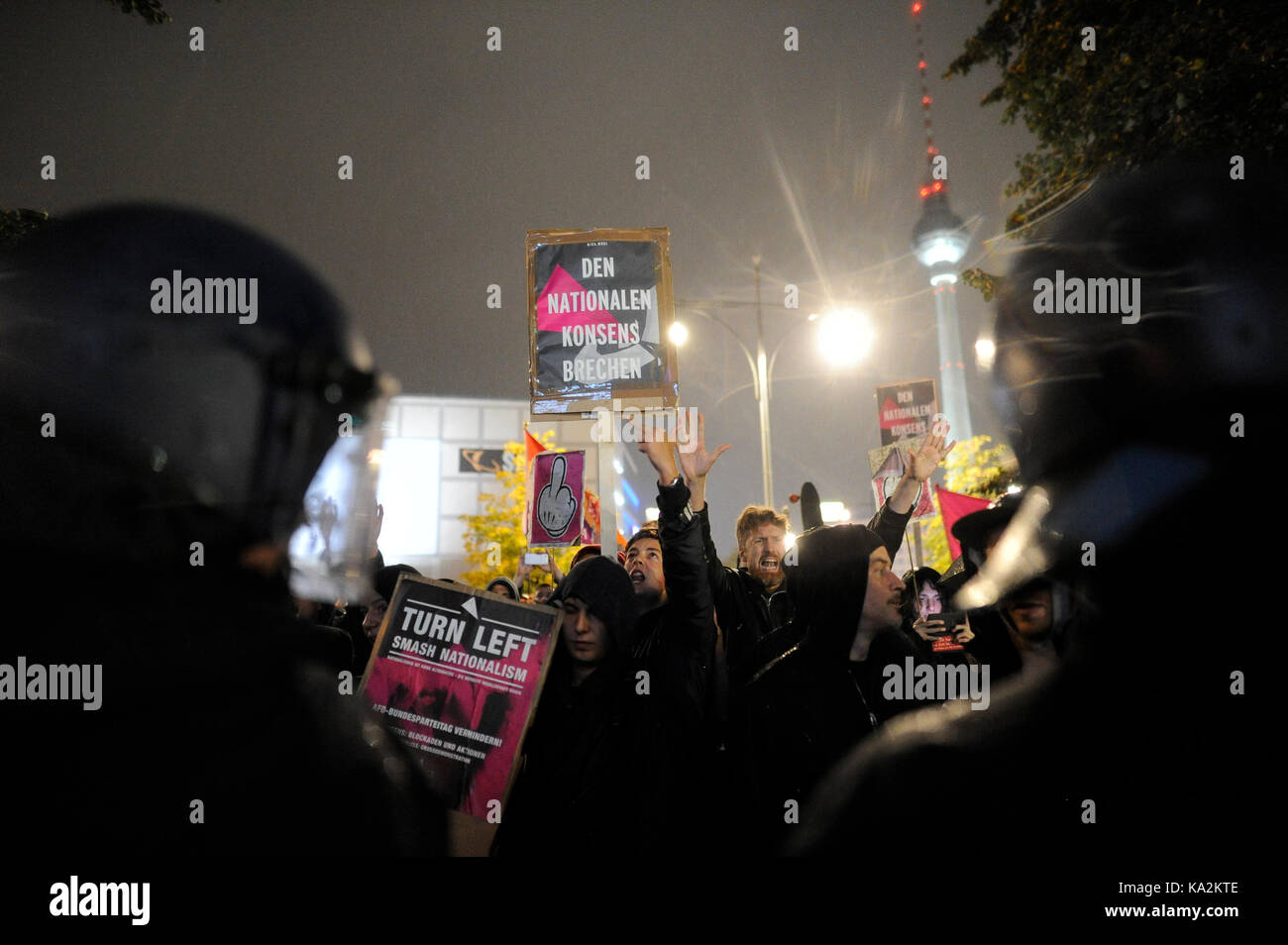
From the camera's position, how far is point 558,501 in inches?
297

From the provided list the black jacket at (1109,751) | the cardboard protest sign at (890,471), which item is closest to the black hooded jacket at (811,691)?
the black jacket at (1109,751)

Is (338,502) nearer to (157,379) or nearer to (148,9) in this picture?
(157,379)

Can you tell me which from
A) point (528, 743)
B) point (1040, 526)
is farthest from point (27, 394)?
point (528, 743)

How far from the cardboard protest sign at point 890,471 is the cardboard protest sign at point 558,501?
333 cm

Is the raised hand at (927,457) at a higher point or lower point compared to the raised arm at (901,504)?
higher

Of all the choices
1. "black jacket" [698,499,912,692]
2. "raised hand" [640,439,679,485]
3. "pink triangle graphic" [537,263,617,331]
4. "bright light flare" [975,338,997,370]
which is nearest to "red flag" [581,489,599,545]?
"black jacket" [698,499,912,692]

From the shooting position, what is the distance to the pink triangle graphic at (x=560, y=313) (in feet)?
16.2

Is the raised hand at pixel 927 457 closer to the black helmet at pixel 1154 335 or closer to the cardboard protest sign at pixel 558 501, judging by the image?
the cardboard protest sign at pixel 558 501

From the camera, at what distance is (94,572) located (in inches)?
35.9

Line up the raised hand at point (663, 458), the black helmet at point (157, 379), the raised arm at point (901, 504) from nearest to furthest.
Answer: the black helmet at point (157, 379) → the raised hand at point (663, 458) → the raised arm at point (901, 504)

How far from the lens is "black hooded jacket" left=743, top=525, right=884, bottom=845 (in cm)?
336

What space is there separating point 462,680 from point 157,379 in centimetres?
262

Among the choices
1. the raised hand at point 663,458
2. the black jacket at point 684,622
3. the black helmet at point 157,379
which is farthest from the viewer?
the raised hand at point 663,458
